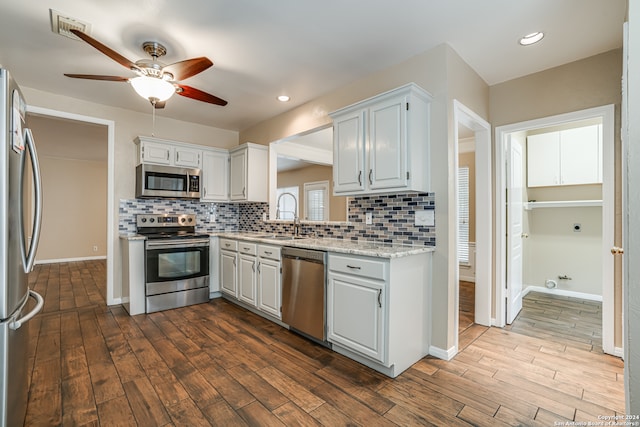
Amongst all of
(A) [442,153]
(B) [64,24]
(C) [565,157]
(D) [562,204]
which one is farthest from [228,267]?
(C) [565,157]

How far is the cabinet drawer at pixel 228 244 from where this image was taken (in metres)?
3.77

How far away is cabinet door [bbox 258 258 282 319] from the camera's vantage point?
3.05 m

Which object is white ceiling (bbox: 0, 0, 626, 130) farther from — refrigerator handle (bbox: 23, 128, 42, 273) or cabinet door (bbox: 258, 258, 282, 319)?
cabinet door (bbox: 258, 258, 282, 319)

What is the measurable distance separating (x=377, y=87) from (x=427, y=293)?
2003 millimetres

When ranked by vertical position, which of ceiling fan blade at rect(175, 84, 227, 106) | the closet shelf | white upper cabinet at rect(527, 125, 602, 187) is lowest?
the closet shelf

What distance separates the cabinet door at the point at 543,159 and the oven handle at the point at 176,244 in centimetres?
469

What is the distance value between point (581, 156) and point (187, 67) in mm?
4827

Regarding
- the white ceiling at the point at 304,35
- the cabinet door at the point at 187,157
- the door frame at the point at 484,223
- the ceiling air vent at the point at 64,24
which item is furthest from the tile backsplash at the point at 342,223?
the ceiling air vent at the point at 64,24

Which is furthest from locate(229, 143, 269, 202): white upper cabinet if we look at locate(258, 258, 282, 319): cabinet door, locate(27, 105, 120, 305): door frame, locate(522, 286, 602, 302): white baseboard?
locate(522, 286, 602, 302): white baseboard

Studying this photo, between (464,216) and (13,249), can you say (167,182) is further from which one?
(464,216)

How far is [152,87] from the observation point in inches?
93.3

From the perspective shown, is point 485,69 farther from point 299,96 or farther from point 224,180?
point 224,180

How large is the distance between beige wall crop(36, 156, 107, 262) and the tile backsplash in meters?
4.93

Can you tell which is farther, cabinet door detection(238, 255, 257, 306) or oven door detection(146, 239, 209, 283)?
oven door detection(146, 239, 209, 283)
